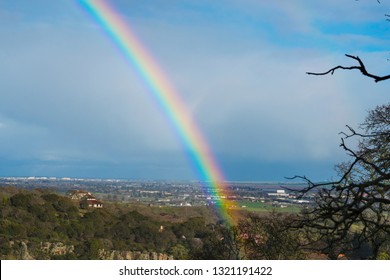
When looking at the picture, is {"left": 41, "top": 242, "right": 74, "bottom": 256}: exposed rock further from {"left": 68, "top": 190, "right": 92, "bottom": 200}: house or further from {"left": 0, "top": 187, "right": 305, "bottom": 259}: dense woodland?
{"left": 68, "top": 190, "right": 92, "bottom": 200}: house

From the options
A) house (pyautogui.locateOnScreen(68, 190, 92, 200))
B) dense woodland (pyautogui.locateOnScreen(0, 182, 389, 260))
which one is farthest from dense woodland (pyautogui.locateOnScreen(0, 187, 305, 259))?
house (pyautogui.locateOnScreen(68, 190, 92, 200))

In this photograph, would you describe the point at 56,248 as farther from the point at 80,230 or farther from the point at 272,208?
the point at 272,208

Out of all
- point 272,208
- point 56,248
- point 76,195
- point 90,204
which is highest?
point 272,208

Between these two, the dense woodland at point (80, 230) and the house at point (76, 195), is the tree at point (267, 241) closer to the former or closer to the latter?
the dense woodland at point (80, 230)

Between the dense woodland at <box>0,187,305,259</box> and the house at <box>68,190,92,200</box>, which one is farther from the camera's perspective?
the house at <box>68,190,92,200</box>

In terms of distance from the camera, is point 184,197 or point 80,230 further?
point 184,197

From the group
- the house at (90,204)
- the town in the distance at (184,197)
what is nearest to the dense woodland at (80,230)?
the house at (90,204)

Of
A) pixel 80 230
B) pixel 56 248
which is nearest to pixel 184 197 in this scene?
pixel 80 230

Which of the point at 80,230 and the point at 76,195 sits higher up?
the point at 76,195

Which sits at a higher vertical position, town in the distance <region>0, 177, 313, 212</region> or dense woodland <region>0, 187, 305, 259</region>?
town in the distance <region>0, 177, 313, 212</region>
